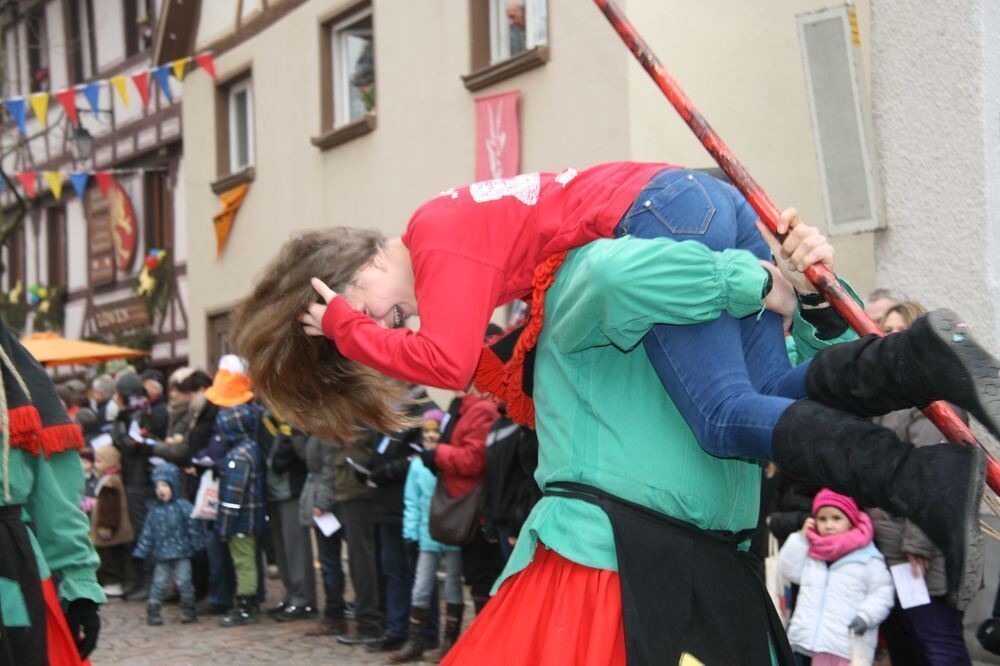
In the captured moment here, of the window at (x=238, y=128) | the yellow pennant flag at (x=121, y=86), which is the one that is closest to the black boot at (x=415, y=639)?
the window at (x=238, y=128)

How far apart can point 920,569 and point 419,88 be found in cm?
818

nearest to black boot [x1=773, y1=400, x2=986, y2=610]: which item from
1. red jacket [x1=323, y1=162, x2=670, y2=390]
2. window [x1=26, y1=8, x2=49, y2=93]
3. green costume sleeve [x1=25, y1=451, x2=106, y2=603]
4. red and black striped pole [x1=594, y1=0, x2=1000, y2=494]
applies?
red and black striped pole [x1=594, y1=0, x2=1000, y2=494]

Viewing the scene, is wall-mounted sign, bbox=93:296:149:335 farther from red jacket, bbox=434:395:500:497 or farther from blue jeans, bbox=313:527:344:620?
red jacket, bbox=434:395:500:497

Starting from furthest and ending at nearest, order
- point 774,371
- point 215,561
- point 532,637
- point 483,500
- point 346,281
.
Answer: point 215,561 < point 483,500 < point 346,281 < point 774,371 < point 532,637

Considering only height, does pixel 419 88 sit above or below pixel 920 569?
above

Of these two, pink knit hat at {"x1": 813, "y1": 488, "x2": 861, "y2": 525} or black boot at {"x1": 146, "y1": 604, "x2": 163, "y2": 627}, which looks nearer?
pink knit hat at {"x1": 813, "y1": 488, "x2": 861, "y2": 525}

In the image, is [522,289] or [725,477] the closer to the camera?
[725,477]

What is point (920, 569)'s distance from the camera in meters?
5.00

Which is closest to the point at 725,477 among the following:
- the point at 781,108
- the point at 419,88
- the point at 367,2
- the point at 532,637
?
the point at 532,637

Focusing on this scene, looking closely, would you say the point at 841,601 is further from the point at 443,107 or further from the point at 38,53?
the point at 38,53

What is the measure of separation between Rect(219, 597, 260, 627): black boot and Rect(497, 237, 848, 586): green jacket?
6747mm

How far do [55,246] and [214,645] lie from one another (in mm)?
15236

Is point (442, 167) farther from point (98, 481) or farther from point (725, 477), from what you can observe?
point (725, 477)

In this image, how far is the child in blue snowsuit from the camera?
909cm
